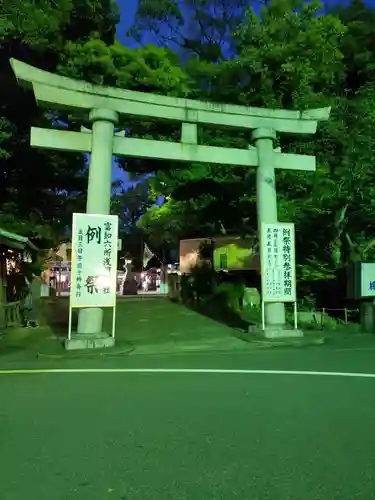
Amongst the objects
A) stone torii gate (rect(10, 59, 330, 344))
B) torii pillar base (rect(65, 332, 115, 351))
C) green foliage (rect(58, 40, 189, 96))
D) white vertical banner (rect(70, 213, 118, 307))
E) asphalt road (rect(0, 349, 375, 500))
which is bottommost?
asphalt road (rect(0, 349, 375, 500))

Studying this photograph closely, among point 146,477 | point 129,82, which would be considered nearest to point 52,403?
point 146,477

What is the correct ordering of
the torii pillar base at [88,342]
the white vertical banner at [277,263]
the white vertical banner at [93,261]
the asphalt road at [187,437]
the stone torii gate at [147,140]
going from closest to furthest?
the asphalt road at [187,437], the torii pillar base at [88,342], the white vertical banner at [93,261], the stone torii gate at [147,140], the white vertical banner at [277,263]

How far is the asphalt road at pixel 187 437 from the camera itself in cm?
348

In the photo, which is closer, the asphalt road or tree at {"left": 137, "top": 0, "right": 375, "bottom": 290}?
the asphalt road

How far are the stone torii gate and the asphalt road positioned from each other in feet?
15.0

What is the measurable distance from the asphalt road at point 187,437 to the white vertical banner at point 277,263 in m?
4.74

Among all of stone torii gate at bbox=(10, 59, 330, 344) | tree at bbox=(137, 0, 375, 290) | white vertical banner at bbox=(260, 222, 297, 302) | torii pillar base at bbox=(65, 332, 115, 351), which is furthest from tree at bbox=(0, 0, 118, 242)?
white vertical banner at bbox=(260, 222, 297, 302)

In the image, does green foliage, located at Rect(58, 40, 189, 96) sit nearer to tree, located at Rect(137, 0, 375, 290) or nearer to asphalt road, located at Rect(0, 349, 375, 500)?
tree, located at Rect(137, 0, 375, 290)

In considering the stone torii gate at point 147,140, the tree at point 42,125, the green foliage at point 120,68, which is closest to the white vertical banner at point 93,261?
the stone torii gate at point 147,140

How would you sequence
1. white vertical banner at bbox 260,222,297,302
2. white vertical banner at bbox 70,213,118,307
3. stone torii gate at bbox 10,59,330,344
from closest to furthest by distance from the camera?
white vertical banner at bbox 70,213,118,307 < stone torii gate at bbox 10,59,330,344 < white vertical banner at bbox 260,222,297,302

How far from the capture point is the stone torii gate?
10883 millimetres

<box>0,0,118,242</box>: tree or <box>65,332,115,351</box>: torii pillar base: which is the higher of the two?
<box>0,0,118,242</box>: tree

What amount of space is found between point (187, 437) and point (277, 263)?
27.2 ft

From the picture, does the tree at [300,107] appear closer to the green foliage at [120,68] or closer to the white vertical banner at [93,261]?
the green foliage at [120,68]
